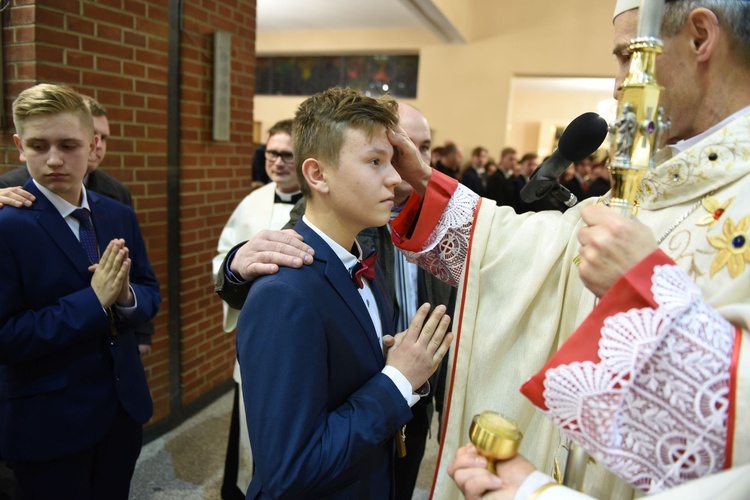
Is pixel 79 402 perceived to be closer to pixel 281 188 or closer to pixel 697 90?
pixel 281 188

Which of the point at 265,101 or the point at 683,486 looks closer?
the point at 683,486

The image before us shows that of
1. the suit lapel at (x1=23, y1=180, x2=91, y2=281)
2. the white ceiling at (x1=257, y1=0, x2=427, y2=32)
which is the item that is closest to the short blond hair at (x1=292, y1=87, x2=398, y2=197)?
the suit lapel at (x1=23, y1=180, x2=91, y2=281)

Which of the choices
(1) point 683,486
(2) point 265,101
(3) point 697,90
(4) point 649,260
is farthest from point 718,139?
(2) point 265,101

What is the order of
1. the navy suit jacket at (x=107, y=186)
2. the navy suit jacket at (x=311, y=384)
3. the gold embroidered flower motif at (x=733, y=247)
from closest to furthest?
1. the gold embroidered flower motif at (x=733, y=247)
2. the navy suit jacket at (x=311, y=384)
3. the navy suit jacket at (x=107, y=186)

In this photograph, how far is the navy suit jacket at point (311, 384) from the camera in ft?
3.55

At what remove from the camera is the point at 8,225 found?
1.68 meters

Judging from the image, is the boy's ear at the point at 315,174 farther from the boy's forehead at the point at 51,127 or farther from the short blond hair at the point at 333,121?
the boy's forehead at the point at 51,127

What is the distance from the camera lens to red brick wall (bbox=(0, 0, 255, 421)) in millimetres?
2344

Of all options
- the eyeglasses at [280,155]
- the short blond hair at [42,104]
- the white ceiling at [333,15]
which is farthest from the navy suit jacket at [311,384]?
the white ceiling at [333,15]

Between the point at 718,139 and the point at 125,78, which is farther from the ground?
the point at 125,78

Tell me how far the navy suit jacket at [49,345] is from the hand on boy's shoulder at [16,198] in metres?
0.02

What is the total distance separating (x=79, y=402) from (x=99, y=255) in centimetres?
54

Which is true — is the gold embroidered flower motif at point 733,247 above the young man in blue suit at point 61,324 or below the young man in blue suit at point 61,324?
above

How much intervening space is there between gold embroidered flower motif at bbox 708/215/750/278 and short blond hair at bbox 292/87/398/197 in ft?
2.59
